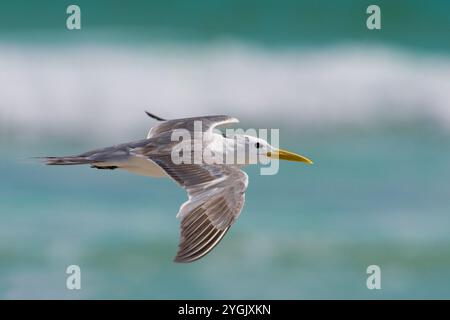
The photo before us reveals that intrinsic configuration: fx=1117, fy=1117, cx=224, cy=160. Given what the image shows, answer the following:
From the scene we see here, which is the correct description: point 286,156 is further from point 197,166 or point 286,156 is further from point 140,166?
point 197,166

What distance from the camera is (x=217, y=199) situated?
10.6 m

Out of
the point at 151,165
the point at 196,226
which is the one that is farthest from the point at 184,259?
the point at 151,165

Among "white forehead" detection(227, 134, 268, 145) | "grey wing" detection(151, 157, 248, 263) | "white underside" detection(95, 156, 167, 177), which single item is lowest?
"grey wing" detection(151, 157, 248, 263)

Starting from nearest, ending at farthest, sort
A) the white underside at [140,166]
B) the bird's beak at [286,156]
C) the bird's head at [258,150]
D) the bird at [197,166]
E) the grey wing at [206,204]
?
the grey wing at [206,204] < the bird at [197,166] < the white underside at [140,166] < the bird's head at [258,150] < the bird's beak at [286,156]

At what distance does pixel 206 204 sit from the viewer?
10.5 meters

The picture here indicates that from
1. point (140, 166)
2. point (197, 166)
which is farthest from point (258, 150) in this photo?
point (197, 166)

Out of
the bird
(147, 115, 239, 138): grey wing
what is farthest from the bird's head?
(147, 115, 239, 138): grey wing

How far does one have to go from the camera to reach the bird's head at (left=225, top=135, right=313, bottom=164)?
43.0ft

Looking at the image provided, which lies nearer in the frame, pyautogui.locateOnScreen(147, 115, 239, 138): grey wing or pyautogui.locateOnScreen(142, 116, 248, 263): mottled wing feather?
pyautogui.locateOnScreen(142, 116, 248, 263): mottled wing feather

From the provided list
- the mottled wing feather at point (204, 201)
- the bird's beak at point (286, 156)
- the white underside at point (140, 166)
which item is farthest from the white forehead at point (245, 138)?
the mottled wing feather at point (204, 201)

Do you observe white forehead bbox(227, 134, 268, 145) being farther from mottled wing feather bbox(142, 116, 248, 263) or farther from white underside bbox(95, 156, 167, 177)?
mottled wing feather bbox(142, 116, 248, 263)

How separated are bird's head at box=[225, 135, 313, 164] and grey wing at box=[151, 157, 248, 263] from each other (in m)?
1.85

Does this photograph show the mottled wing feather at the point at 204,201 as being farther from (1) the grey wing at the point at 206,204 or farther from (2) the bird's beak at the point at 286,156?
(2) the bird's beak at the point at 286,156

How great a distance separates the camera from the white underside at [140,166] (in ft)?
40.1
